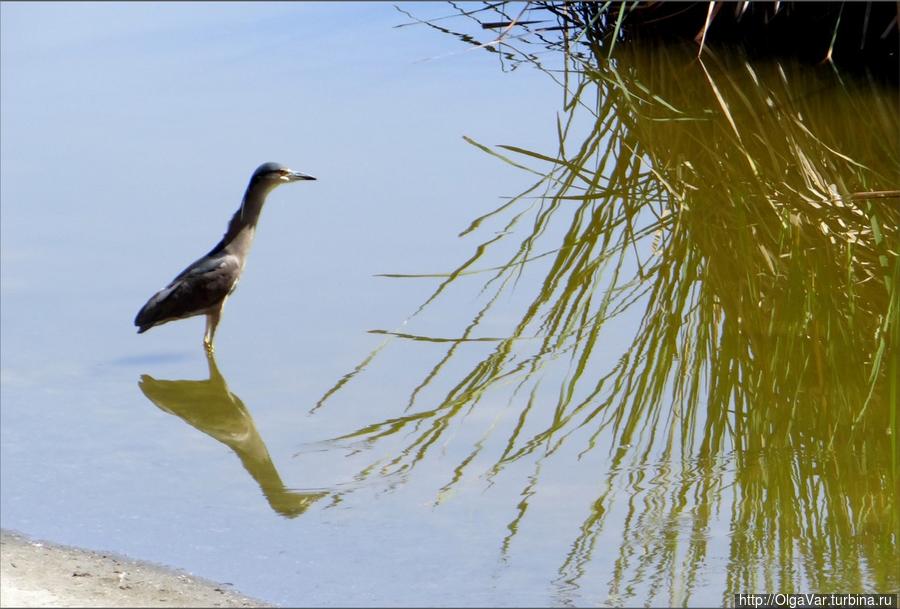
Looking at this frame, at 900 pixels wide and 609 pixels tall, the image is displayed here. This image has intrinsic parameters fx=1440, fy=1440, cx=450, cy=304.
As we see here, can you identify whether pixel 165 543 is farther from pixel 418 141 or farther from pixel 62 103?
pixel 62 103

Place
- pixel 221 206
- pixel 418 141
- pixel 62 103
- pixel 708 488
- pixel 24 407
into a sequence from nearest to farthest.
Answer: pixel 708 488, pixel 24 407, pixel 221 206, pixel 418 141, pixel 62 103

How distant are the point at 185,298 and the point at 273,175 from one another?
69 cm

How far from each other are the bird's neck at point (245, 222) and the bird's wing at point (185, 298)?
228mm

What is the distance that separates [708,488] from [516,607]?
79 cm

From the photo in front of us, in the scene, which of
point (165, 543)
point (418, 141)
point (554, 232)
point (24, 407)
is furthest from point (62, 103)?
point (165, 543)

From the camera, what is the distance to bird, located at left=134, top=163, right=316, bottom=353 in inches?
194

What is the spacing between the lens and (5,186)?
21.8ft

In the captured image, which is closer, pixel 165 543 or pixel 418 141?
pixel 165 543

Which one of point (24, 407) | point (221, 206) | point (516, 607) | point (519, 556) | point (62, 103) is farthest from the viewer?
point (62, 103)

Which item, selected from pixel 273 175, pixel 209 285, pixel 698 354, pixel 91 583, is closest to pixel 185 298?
pixel 209 285

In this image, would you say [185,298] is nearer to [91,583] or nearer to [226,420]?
[226,420]

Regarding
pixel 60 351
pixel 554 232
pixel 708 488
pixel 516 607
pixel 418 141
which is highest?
pixel 418 141

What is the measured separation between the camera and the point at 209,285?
4949 millimetres

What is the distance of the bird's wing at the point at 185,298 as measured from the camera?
4.91 metres
